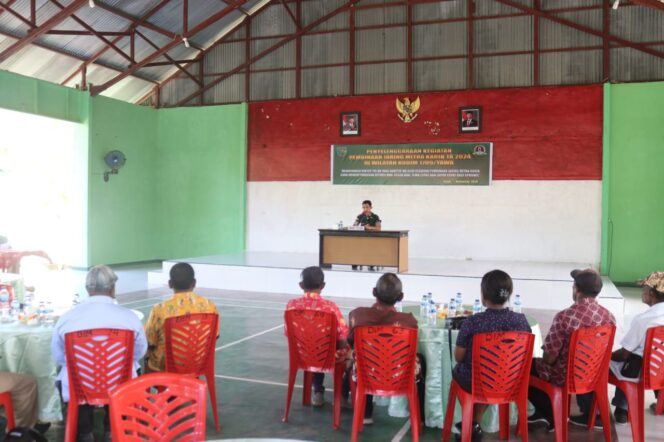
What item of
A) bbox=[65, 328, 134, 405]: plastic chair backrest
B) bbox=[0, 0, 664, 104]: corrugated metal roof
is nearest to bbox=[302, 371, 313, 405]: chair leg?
bbox=[65, 328, 134, 405]: plastic chair backrest

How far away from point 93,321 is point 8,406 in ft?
1.94

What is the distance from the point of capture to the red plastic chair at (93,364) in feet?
10.1

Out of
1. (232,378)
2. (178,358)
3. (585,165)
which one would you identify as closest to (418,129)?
(585,165)

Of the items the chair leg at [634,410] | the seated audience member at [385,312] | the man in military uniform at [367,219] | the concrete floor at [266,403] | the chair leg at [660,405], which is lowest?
the concrete floor at [266,403]

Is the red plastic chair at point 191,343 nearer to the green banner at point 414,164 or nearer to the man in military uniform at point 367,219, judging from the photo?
the man in military uniform at point 367,219

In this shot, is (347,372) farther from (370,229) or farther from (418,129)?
(418,129)

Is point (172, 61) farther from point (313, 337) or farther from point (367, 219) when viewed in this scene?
point (313, 337)

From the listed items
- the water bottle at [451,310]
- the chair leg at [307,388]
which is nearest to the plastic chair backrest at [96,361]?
the chair leg at [307,388]

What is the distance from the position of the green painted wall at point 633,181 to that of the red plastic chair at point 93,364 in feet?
34.4

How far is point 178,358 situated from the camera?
3.62m

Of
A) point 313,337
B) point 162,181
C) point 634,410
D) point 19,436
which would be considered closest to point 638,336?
point 634,410

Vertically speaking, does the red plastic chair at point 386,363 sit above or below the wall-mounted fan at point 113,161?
below

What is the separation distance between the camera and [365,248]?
972cm

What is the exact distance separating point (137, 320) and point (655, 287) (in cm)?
314
